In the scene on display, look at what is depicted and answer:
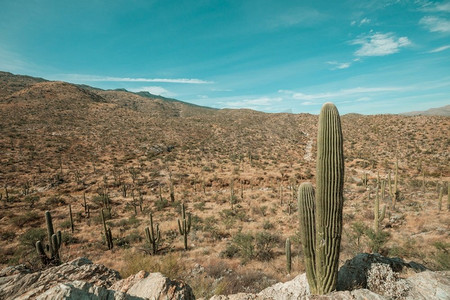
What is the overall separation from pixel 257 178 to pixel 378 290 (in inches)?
768

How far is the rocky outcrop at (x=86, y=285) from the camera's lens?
2.89m

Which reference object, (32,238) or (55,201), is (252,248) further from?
(55,201)

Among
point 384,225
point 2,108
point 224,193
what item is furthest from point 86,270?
point 2,108

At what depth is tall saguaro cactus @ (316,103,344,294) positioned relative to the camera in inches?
168

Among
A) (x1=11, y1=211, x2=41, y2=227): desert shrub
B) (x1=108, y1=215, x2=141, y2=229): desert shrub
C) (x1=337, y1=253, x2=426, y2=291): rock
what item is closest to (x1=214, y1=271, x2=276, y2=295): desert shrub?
(x1=337, y1=253, x2=426, y2=291): rock

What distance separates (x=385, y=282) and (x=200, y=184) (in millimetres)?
19507

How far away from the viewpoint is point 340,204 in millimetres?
4297

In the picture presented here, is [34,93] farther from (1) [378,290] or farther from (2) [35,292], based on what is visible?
(1) [378,290]

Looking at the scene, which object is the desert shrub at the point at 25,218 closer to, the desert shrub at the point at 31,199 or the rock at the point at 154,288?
the desert shrub at the point at 31,199

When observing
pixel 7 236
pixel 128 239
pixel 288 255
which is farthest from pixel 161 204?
pixel 288 255

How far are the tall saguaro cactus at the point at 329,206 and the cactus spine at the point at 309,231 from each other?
0.21 meters

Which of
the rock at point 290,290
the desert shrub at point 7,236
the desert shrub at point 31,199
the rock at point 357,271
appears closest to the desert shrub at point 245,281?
the rock at point 290,290

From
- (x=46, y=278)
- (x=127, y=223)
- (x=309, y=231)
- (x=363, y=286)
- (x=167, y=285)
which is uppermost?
(x=309, y=231)

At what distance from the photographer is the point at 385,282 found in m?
4.06
